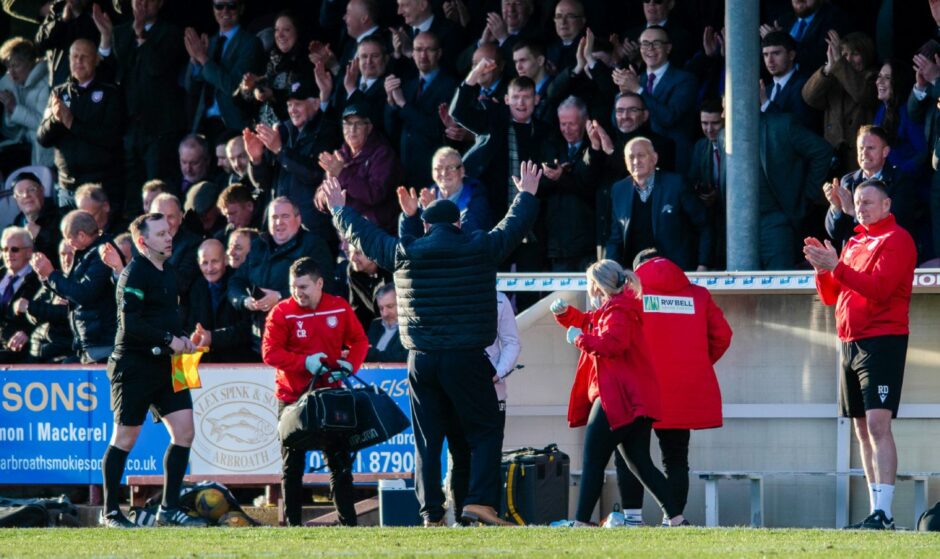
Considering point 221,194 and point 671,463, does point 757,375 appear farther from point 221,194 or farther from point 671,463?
point 221,194

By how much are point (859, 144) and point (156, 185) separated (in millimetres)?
6002

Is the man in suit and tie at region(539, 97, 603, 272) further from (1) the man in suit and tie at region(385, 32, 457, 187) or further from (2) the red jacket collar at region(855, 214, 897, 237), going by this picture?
(2) the red jacket collar at region(855, 214, 897, 237)

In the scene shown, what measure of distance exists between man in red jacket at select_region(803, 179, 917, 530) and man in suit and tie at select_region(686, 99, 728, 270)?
2167mm

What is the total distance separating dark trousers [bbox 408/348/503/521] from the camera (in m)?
10.1

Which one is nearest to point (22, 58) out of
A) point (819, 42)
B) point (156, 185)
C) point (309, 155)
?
point (156, 185)

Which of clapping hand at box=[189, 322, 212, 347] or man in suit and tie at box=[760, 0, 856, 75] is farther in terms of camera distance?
man in suit and tie at box=[760, 0, 856, 75]

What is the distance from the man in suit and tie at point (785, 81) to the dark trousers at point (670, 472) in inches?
122

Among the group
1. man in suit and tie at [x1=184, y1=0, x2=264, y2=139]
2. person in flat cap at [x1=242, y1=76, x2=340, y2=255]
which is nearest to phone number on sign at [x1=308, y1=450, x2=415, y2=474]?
person in flat cap at [x1=242, y1=76, x2=340, y2=255]

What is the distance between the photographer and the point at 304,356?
11.3 metres

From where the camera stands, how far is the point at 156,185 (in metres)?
14.9

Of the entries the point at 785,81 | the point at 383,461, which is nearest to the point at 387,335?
the point at 383,461

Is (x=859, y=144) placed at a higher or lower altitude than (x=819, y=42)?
lower

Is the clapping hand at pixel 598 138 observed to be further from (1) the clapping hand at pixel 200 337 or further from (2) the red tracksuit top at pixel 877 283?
(1) the clapping hand at pixel 200 337

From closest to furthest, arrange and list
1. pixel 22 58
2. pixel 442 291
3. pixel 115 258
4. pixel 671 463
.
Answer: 1. pixel 442 291
2. pixel 671 463
3. pixel 115 258
4. pixel 22 58
